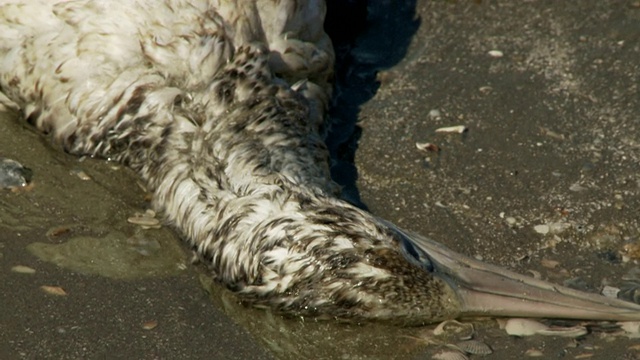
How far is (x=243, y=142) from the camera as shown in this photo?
510 centimetres

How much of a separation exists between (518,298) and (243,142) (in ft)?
4.52

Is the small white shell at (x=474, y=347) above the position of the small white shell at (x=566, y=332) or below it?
below

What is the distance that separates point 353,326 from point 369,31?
8.48 ft

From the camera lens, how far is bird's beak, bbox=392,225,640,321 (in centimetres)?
440

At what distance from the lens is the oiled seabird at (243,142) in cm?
442

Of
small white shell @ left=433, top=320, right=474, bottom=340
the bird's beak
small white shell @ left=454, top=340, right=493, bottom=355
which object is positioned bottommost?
small white shell @ left=454, top=340, right=493, bottom=355

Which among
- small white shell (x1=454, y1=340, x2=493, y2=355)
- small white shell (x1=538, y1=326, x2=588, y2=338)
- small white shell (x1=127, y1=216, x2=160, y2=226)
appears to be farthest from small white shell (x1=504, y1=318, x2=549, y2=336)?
small white shell (x1=127, y1=216, x2=160, y2=226)

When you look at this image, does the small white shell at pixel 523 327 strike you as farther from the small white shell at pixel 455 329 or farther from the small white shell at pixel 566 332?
the small white shell at pixel 455 329

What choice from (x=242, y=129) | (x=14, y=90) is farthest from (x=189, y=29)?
(x=14, y=90)

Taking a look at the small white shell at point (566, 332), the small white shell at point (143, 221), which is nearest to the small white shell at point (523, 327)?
the small white shell at point (566, 332)

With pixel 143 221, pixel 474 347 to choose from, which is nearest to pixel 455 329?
pixel 474 347

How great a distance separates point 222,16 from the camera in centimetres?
553

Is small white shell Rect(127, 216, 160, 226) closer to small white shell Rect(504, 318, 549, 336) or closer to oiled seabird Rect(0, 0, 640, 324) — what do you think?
oiled seabird Rect(0, 0, 640, 324)

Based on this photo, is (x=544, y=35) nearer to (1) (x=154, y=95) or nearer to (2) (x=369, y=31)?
(2) (x=369, y=31)
